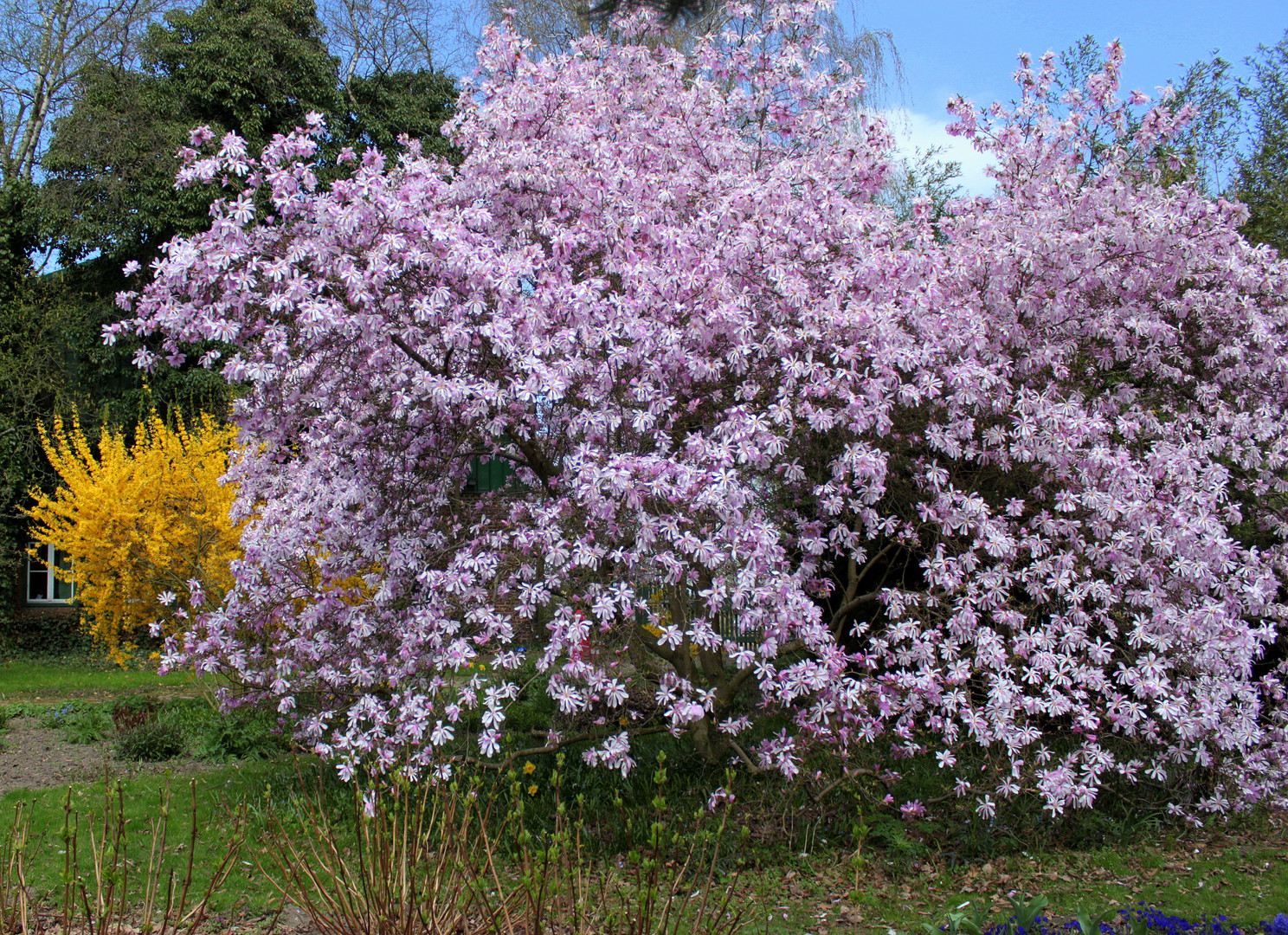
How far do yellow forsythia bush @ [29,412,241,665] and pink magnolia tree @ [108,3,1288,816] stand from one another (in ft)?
16.4

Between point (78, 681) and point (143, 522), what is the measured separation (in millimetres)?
2637

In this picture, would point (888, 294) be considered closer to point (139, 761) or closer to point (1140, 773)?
point (1140, 773)

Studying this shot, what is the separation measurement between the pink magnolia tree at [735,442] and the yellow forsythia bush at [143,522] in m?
4.99

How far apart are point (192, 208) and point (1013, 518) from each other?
14.5 meters

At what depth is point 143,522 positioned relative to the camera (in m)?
11.2

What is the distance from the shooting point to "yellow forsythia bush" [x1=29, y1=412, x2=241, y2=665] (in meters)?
10.7

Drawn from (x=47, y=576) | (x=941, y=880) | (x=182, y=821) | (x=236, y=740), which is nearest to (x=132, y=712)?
(x=236, y=740)

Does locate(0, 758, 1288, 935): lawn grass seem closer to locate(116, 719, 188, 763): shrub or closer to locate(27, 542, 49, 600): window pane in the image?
locate(116, 719, 188, 763): shrub

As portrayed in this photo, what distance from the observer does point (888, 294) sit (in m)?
5.19

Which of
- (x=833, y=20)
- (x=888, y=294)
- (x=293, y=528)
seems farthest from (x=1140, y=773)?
(x=833, y=20)

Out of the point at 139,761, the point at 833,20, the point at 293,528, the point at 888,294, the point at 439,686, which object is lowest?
the point at 139,761

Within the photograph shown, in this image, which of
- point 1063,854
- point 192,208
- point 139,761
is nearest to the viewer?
point 1063,854

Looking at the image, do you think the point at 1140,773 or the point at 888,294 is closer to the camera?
the point at 888,294

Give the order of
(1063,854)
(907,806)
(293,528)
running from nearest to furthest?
(907,806), (1063,854), (293,528)
